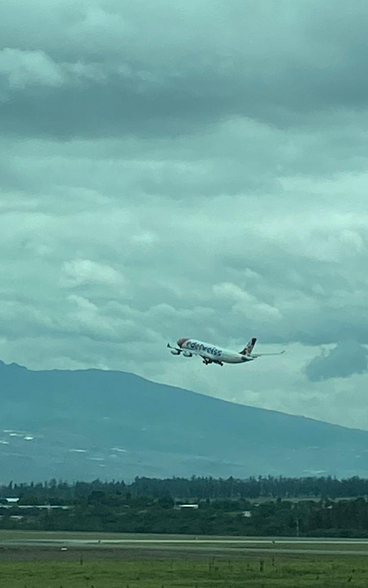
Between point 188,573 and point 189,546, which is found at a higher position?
point 189,546

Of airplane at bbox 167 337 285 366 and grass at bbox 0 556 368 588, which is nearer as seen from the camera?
grass at bbox 0 556 368 588

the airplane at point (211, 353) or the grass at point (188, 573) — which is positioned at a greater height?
the airplane at point (211, 353)

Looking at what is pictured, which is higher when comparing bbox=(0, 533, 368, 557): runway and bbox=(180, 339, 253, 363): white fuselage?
bbox=(180, 339, 253, 363): white fuselage

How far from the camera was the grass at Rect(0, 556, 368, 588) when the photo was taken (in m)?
90.9

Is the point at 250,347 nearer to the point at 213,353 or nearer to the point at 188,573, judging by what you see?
the point at 213,353

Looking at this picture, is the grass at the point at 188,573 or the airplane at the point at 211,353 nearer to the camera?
the grass at the point at 188,573

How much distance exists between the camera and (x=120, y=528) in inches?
7677

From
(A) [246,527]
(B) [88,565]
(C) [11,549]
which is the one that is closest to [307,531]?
(A) [246,527]

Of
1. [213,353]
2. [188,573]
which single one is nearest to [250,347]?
[213,353]

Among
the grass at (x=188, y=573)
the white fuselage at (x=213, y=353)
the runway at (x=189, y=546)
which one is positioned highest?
the white fuselage at (x=213, y=353)

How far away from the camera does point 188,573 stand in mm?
98500

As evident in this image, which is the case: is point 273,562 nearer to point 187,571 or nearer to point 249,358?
point 187,571

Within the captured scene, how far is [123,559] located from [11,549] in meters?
19.0

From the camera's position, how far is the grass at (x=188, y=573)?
90938 mm
